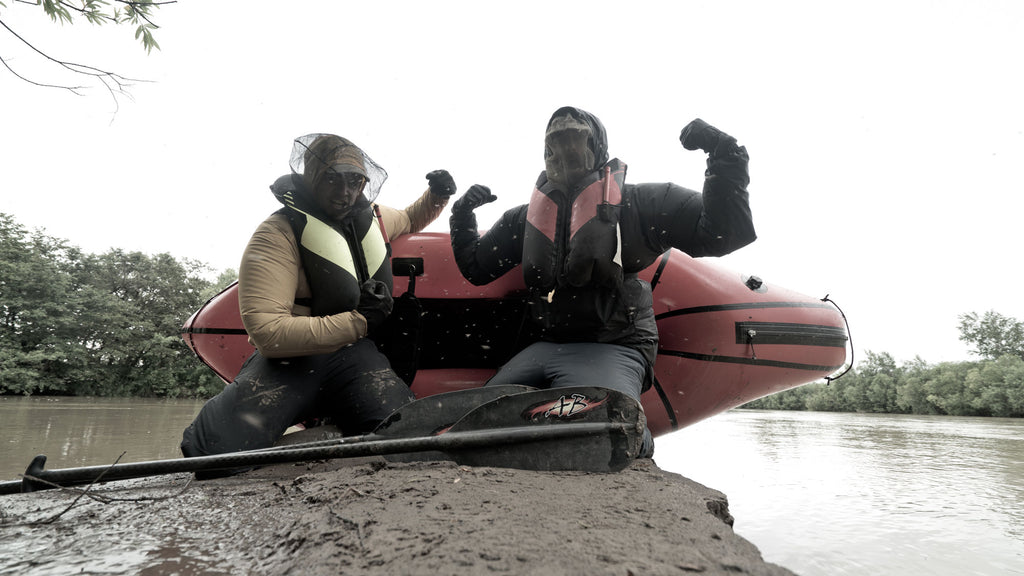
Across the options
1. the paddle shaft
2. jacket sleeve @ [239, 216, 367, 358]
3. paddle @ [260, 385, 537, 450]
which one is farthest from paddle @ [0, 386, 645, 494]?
jacket sleeve @ [239, 216, 367, 358]

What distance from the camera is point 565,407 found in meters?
1.47

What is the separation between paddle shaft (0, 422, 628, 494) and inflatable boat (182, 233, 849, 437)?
1223 millimetres

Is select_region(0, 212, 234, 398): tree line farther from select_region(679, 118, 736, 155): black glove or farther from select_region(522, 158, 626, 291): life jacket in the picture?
select_region(679, 118, 736, 155): black glove

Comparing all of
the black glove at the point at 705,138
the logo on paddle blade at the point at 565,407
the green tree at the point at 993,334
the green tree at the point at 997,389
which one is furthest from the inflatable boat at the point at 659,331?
the green tree at the point at 993,334

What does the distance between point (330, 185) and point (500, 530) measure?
1.80 meters

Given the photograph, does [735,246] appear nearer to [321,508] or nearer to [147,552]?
[321,508]

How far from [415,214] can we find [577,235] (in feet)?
3.86

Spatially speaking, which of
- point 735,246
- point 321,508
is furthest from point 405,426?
point 735,246

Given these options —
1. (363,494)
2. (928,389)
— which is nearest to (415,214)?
(363,494)

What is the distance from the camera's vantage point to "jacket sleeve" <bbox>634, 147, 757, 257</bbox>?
1929 mm

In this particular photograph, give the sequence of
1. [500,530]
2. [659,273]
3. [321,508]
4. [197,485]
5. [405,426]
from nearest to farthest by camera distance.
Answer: [500,530], [321,508], [197,485], [405,426], [659,273]

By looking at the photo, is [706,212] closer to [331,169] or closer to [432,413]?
[432,413]

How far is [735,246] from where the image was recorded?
2027 millimetres

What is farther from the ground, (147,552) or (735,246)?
(735,246)
